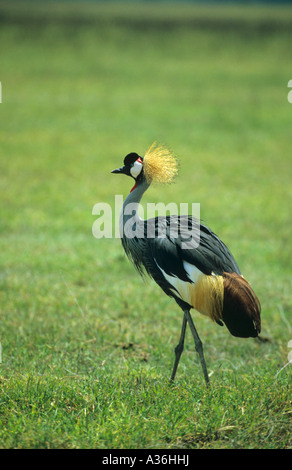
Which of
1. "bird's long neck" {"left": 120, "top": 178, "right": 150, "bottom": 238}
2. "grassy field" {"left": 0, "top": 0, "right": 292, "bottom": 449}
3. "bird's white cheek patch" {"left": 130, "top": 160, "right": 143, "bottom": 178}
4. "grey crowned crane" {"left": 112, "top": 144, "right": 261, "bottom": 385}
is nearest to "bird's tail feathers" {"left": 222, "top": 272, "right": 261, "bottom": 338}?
"grey crowned crane" {"left": 112, "top": 144, "right": 261, "bottom": 385}

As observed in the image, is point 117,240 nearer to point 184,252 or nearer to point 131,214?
point 131,214

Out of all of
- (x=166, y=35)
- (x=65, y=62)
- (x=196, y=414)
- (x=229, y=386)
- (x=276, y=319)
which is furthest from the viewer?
(x=166, y=35)

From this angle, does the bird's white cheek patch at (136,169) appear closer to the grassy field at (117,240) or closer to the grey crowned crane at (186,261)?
the grey crowned crane at (186,261)

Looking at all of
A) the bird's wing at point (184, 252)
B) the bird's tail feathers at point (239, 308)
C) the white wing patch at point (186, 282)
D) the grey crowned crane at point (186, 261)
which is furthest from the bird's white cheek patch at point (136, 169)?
the bird's tail feathers at point (239, 308)

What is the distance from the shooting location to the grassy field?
343 centimetres

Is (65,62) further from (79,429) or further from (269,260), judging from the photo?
(79,429)

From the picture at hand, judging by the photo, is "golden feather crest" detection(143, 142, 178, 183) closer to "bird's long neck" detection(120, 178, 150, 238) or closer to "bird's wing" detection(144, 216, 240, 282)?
"bird's long neck" detection(120, 178, 150, 238)

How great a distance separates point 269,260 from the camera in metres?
6.96

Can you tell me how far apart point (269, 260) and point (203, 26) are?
1843 cm

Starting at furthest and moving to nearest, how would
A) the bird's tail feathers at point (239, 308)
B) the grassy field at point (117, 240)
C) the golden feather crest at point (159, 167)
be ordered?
the golden feather crest at point (159, 167)
the bird's tail feathers at point (239, 308)
the grassy field at point (117, 240)

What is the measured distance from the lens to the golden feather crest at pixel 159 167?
3.81m

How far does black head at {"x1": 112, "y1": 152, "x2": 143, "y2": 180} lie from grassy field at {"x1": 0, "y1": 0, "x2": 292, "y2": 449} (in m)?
1.33
